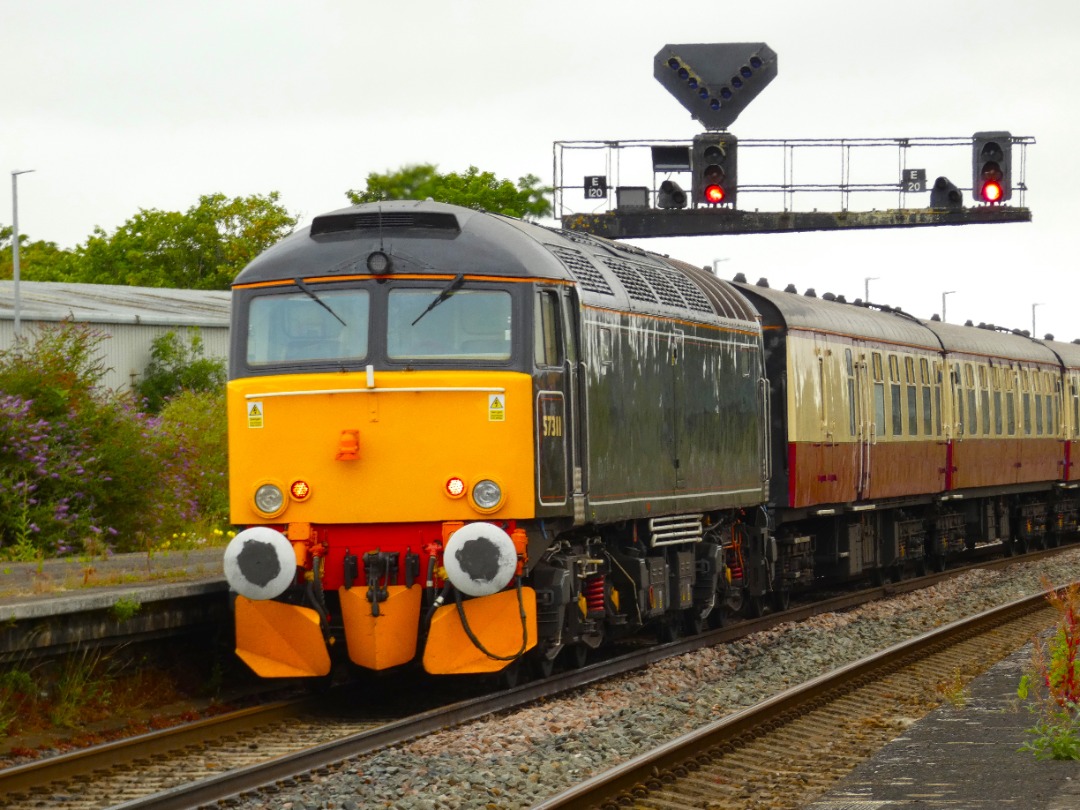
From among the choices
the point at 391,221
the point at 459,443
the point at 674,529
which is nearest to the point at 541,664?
the point at 459,443

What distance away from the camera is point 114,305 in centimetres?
4784

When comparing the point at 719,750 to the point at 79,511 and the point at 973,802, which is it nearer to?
the point at 973,802

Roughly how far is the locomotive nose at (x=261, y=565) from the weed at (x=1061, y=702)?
4736mm

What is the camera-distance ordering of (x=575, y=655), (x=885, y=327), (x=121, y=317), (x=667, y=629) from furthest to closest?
(x=121, y=317) → (x=885, y=327) → (x=667, y=629) → (x=575, y=655)

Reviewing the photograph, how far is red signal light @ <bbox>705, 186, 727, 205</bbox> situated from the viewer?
2177cm

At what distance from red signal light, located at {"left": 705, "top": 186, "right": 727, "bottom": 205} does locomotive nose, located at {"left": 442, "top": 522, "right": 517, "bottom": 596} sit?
37.1ft

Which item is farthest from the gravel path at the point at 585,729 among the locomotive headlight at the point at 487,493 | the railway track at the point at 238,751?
the locomotive headlight at the point at 487,493

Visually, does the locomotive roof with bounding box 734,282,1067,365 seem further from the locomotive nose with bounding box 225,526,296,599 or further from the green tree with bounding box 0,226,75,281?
the green tree with bounding box 0,226,75,281

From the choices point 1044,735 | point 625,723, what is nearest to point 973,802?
point 1044,735

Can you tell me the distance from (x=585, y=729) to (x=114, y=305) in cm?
3927

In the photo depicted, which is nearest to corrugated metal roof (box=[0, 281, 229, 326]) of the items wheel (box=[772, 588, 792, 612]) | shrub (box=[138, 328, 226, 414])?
shrub (box=[138, 328, 226, 414])

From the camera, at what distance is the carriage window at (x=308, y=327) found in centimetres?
1198

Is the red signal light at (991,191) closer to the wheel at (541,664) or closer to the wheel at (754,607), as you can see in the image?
the wheel at (754,607)

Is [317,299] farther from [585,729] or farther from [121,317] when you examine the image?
[121,317]
